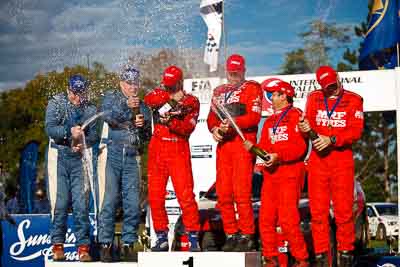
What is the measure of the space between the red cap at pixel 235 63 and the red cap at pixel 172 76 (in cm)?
54

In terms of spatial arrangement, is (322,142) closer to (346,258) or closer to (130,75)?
(346,258)

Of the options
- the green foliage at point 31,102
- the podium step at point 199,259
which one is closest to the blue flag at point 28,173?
the green foliage at point 31,102

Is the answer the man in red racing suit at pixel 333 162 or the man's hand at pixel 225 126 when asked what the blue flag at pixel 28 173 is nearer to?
the man's hand at pixel 225 126

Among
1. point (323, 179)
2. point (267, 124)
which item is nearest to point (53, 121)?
point (267, 124)

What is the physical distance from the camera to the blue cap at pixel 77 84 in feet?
31.8

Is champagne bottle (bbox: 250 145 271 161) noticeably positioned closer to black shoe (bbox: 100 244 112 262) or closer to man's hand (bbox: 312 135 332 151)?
man's hand (bbox: 312 135 332 151)

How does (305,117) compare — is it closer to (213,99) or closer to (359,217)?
(213,99)

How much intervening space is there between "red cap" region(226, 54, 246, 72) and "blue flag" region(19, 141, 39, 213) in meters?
6.66

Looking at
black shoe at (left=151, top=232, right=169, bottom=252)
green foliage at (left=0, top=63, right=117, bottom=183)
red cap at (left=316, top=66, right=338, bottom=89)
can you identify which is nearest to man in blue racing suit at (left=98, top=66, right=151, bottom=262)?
green foliage at (left=0, top=63, right=117, bottom=183)

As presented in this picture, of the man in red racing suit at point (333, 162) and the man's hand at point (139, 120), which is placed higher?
the man's hand at point (139, 120)

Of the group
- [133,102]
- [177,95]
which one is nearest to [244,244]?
[177,95]

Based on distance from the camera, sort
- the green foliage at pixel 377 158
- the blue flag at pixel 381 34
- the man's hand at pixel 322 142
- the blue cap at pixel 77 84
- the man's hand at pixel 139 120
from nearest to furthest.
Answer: the man's hand at pixel 322 142
the man's hand at pixel 139 120
the blue cap at pixel 77 84
the blue flag at pixel 381 34
the green foliage at pixel 377 158

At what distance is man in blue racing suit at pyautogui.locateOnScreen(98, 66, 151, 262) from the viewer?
9375mm

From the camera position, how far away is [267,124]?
850 cm
